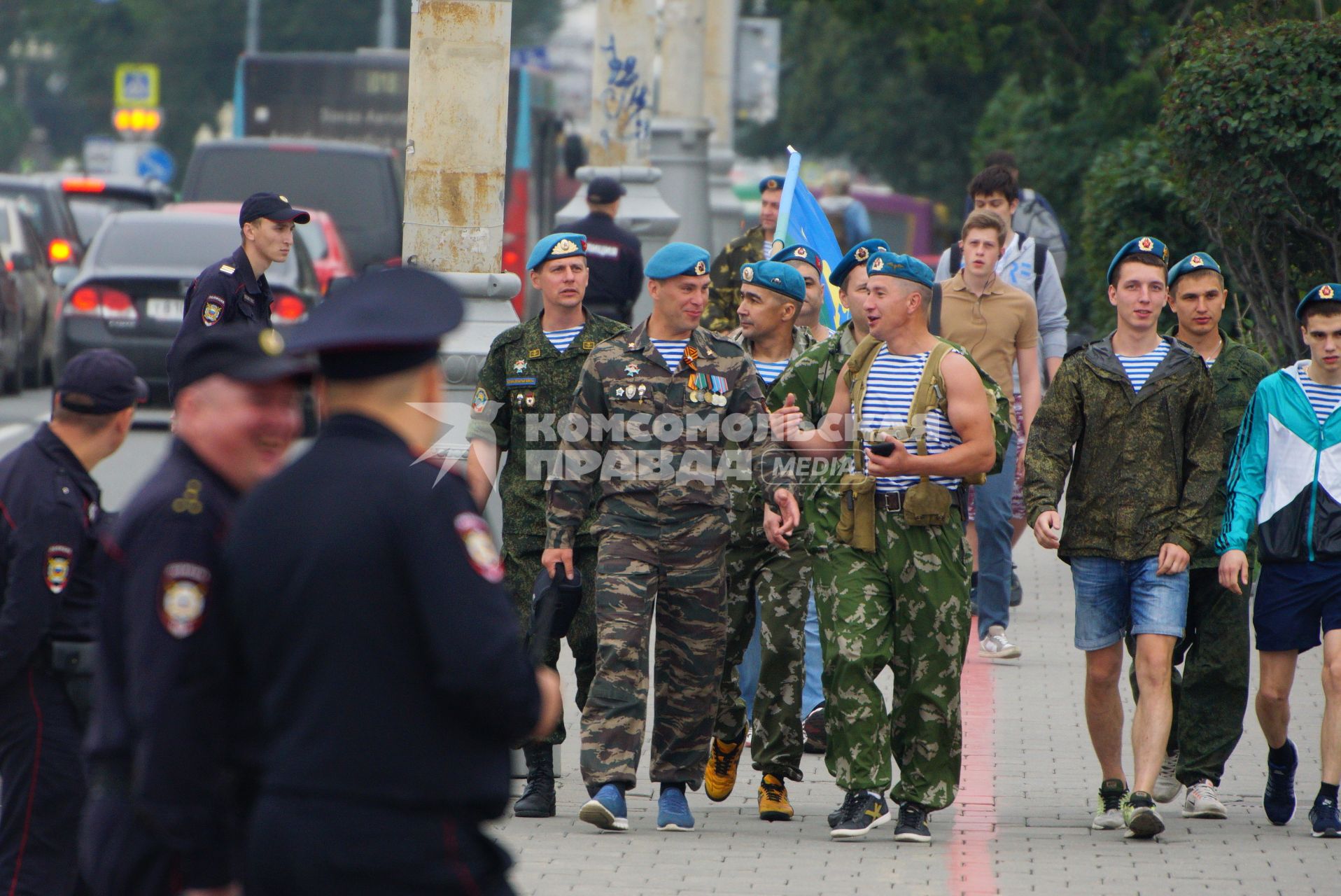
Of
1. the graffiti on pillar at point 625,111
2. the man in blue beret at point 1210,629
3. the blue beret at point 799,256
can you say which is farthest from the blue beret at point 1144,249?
the graffiti on pillar at point 625,111

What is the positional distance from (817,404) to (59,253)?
16.9 m

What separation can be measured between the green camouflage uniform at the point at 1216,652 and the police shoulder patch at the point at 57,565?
3836mm

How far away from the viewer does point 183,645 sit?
10.7ft

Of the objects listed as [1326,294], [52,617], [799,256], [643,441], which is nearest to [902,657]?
[643,441]

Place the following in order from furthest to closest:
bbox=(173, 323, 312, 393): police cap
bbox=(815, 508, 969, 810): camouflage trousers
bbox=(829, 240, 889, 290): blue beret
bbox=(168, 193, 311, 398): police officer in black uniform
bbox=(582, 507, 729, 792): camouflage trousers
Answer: bbox=(829, 240, 889, 290): blue beret < bbox=(168, 193, 311, 398): police officer in black uniform < bbox=(582, 507, 729, 792): camouflage trousers < bbox=(815, 508, 969, 810): camouflage trousers < bbox=(173, 323, 312, 393): police cap

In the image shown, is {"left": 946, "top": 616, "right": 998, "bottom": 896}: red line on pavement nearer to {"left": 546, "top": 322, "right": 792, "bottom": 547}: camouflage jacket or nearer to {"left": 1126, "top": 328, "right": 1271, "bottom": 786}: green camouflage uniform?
{"left": 1126, "top": 328, "right": 1271, "bottom": 786}: green camouflage uniform

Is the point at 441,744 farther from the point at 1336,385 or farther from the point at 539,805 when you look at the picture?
the point at 1336,385

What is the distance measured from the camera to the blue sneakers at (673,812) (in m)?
6.88

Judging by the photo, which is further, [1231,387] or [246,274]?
[246,274]

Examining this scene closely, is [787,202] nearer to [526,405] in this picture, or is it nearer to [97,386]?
[526,405]

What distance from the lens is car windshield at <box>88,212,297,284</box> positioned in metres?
16.8

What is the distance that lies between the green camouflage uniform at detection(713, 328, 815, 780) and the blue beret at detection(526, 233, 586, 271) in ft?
2.75

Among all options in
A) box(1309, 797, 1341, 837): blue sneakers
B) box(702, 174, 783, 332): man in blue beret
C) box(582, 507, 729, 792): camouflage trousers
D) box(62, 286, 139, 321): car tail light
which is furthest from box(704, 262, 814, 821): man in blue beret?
box(62, 286, 139, 321): car tail light

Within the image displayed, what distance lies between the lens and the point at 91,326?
16734mm
